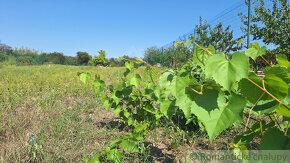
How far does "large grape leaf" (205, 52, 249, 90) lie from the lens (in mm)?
428

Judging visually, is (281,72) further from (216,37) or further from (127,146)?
(216,37)

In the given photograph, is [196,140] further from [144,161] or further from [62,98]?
[62,98]

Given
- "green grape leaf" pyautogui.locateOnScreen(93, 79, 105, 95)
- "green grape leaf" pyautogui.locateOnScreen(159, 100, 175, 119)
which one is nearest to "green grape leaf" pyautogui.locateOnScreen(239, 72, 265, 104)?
"green grape leaf" pyautogui.locateOnScreen(159, 100, 175, 119)

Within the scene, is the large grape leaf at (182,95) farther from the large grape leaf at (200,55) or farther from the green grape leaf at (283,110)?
the green grape leaf at (283,110)

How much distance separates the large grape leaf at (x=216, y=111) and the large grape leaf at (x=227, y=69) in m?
0.09

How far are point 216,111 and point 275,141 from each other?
9.9 inches

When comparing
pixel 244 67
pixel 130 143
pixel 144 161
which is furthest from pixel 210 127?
pixel 144 161

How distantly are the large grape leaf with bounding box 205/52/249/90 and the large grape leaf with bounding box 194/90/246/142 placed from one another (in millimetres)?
94

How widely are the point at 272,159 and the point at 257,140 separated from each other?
49.2 inches

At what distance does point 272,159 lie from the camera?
1.96ft

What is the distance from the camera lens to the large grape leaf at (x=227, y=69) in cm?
43

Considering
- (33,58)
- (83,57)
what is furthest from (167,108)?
(83,57)

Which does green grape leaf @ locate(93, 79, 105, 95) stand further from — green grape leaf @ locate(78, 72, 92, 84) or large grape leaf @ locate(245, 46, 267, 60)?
large grape leaf @ locate(245, 46, 267, 60)

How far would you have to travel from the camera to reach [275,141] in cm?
57
